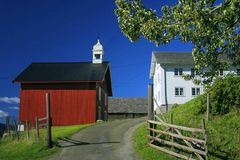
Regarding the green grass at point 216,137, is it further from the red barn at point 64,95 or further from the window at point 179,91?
the window at point 179,91

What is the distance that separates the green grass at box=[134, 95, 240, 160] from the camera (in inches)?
773

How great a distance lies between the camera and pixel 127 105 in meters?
77.4

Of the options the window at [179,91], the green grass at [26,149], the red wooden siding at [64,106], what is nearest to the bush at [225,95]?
the green grass at [26,149]

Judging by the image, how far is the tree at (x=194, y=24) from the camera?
16.9m

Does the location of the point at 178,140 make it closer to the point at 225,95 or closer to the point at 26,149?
the point at 225,95

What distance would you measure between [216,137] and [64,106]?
1248 inches

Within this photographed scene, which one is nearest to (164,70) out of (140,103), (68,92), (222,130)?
(140,103)

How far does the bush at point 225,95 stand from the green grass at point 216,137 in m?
0.58

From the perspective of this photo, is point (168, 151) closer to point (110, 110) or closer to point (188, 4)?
point (188, 4)

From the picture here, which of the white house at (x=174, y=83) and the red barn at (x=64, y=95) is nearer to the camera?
the red barn at (x=64, y=95)

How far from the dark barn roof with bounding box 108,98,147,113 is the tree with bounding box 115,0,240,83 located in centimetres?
5586

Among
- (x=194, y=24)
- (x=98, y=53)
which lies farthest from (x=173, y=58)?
(x=194, y=24)

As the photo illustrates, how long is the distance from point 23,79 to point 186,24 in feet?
124

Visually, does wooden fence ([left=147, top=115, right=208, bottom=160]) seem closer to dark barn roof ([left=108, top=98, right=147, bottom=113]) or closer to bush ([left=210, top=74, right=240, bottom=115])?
bush ([left=210, top=74, right=240, bottom=115])
